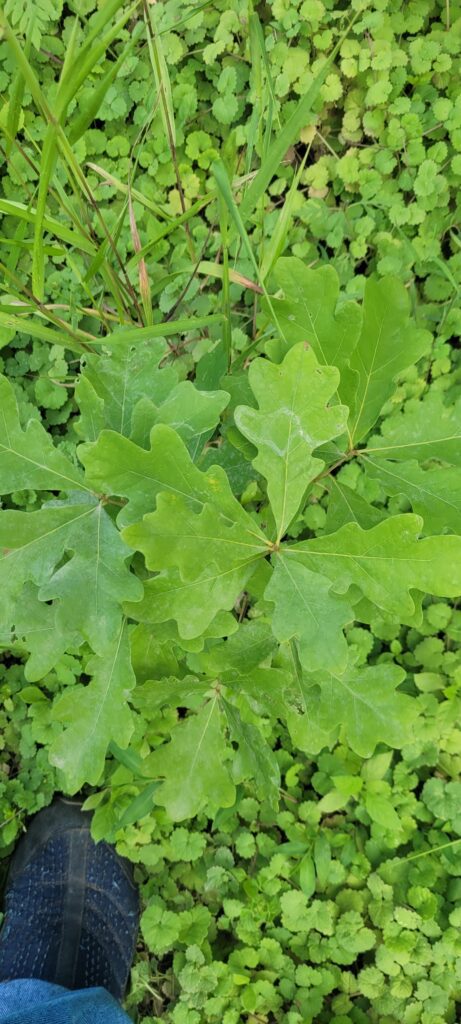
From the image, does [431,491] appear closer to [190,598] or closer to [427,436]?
[427,436]

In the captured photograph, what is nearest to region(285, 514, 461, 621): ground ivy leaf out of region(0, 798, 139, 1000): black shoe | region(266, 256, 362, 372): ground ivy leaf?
region(266, 256, 362, 372): ground ivy leaf

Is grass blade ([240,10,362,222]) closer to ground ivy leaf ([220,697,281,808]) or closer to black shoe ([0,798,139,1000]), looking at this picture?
ground ivy leaf ([220,697,281,808])

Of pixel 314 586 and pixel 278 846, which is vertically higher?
pixel 314 586

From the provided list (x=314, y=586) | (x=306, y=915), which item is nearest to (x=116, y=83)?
(x=314, y=586)

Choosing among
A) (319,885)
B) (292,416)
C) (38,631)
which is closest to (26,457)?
(38,631)

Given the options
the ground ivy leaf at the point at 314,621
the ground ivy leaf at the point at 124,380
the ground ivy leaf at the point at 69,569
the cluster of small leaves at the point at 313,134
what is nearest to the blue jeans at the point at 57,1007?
the ground ivy leaf at the point at 69,569

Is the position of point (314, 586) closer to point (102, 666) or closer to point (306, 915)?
point (102, 666)
